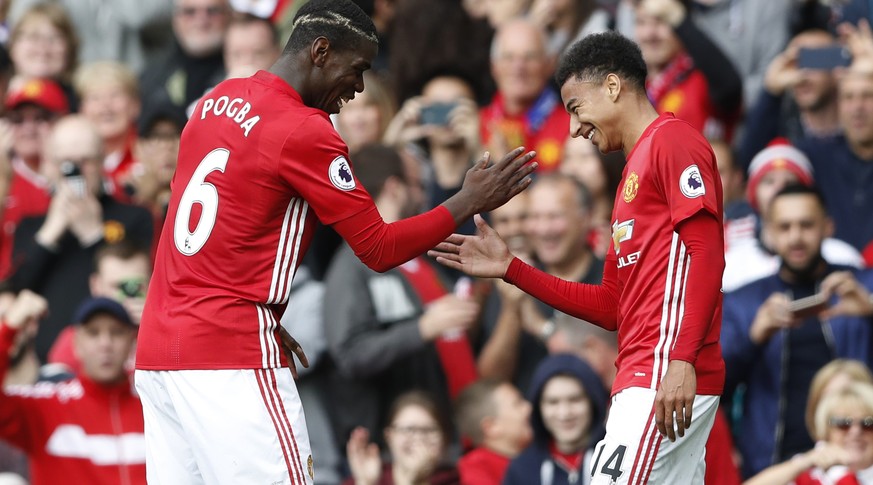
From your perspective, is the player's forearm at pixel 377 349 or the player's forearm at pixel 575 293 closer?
the player's forearm at pixel 575 293

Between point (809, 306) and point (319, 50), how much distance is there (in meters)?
3.80

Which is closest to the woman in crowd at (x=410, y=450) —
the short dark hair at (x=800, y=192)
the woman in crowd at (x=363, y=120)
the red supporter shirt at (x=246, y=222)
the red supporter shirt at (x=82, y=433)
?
Answer: the red supporter shirt at (x=82, y=433)

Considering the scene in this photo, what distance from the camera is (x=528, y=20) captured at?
1177 cm

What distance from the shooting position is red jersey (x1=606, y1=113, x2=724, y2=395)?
5.82m

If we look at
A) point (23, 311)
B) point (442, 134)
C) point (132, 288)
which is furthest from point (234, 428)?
point (442, 134)

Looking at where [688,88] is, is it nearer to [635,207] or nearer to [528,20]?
[528,20]

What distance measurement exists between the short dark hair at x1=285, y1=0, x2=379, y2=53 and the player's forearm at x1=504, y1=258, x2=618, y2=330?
44.6 inches

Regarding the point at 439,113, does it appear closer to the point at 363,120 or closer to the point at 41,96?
the point at 363,120

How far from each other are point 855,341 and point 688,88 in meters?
2.54

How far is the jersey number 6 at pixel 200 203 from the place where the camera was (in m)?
6.05

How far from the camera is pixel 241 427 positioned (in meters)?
5.98

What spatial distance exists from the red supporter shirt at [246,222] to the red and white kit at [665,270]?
2.89 feet

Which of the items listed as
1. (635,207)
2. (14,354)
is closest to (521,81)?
(14,354)

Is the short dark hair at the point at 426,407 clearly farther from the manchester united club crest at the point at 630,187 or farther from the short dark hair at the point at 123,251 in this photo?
the manchester united club crest at the point at 630,187
